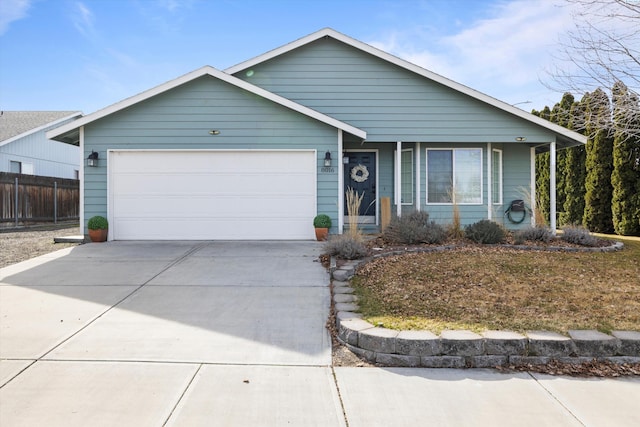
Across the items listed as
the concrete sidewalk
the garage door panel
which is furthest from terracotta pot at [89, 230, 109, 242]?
the concrete sidewalk

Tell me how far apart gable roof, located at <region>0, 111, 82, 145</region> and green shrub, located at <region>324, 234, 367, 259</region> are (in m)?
20.0

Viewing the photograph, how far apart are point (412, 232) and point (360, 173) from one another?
3710mm

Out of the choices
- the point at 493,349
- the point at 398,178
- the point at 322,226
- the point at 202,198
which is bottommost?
the point at 493,349

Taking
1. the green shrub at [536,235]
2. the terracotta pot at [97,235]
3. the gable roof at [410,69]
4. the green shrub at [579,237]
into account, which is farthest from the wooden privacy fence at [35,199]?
the green shrub at [579,237]

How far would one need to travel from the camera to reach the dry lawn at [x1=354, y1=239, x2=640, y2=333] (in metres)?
4.02

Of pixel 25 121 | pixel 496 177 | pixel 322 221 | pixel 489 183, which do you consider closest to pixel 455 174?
pixel 489 183

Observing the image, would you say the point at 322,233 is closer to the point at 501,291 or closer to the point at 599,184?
the point at 501,291

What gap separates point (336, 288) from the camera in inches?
206

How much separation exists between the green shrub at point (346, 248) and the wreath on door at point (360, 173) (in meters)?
4.70

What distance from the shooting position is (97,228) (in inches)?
353

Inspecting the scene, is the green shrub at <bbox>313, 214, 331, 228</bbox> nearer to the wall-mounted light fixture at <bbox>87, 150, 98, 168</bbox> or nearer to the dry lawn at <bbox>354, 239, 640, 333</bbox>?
the dry lawn at <bbox>354, 239, 640, 333</bbox>

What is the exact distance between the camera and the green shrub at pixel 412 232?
26.8ft

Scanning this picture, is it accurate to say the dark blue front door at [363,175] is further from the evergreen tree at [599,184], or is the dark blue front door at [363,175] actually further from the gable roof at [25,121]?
the gable roof at [25,121]

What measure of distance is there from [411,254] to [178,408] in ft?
17.5
